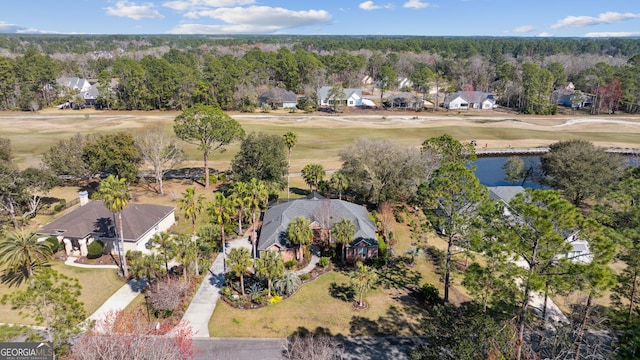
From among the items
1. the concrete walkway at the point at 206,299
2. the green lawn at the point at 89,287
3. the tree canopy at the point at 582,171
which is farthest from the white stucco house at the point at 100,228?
the tree canopy at the point at 582,171

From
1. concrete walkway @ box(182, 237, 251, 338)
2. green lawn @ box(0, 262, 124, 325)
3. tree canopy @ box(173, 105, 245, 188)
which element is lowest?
concrete walkway @ box(182, 237, 251, 338)

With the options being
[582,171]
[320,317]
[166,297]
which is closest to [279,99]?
[582,171]

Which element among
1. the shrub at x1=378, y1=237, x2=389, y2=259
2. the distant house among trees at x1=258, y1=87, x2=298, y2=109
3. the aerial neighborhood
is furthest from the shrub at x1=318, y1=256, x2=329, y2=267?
the distant house among trees at x1=258, y1=87, x2=298, y2=109

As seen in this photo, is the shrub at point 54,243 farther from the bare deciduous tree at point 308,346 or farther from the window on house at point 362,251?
the window on house at point 362,251

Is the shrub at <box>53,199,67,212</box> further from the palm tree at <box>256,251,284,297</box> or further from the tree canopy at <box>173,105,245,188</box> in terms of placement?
the palm tree at <box>256,251,284,297</box>

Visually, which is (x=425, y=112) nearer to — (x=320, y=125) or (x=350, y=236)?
(x=320, y=125)

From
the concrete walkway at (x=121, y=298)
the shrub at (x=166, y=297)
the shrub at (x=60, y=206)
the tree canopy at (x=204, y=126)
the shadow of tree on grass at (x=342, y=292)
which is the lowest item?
the shadow of tree on grass at (x=342, y=292)

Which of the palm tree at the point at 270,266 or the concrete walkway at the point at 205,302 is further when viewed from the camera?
the palm tree at the point at 270,266

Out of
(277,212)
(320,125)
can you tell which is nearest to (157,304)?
(277,212)
